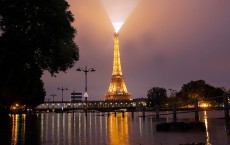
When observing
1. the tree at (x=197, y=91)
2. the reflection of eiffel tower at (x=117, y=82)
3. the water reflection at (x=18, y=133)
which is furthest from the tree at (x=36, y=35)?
the reflection of eiffel tower at (x=117, y=82)

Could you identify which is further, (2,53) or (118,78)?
(118,78)

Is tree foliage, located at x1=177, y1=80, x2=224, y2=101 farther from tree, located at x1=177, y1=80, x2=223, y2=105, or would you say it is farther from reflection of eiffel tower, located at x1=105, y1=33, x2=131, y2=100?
reflection of eiffel tower, located at x1=105, y1=33, x2=131, y2=100

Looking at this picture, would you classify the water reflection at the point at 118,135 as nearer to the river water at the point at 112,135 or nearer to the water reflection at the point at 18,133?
the river water at the point at 112,135

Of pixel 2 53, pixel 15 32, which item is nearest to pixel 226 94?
pixel 15 32

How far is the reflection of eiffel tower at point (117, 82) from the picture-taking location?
586ft

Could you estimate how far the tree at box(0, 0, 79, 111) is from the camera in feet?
107

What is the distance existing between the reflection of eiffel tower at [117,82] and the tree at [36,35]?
140450 mm

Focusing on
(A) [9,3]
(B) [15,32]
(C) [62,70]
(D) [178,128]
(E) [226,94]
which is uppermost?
(A) [9,3]

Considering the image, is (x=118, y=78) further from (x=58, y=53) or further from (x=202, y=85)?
(x=58, y=53)

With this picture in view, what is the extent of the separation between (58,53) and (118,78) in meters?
147

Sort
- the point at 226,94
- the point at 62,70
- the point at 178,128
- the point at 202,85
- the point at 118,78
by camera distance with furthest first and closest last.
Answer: the point at 118,78 → the point at 202,85 → the point at 62,70 → the point at 226,94 → the point at 178,128

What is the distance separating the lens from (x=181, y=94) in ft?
517

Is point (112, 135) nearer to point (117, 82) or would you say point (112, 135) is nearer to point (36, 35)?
point (36, 35)

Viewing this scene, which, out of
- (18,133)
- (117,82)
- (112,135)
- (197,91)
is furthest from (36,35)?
(117,82)
